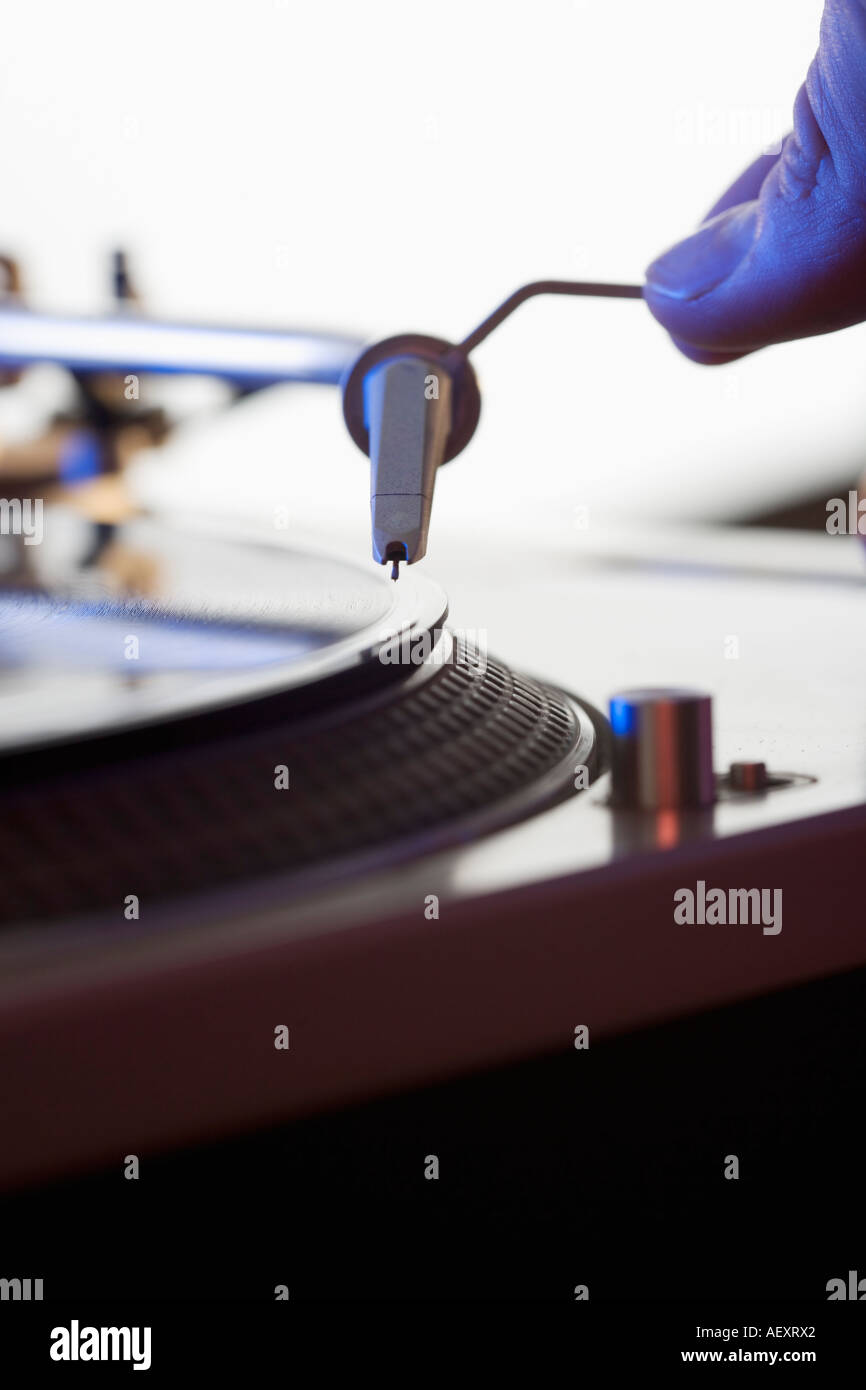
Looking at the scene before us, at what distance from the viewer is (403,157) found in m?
1.52

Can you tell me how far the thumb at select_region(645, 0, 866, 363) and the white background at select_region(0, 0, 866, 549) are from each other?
2.39 ft

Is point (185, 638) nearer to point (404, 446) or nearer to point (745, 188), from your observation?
point (404, 446)

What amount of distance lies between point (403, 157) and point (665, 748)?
4.14 ft

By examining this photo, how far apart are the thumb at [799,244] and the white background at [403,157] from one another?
2.39 ft

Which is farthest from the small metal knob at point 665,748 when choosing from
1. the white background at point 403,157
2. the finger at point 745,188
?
→ the white background at point 403,157

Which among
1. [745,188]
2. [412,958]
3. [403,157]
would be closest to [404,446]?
[412,958]

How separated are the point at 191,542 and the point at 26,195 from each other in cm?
71

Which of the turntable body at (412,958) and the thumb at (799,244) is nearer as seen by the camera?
the turntable body at (412,958)

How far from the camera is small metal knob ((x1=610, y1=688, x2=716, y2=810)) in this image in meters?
0.43

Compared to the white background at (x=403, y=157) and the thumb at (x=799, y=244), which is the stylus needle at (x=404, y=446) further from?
the white background at (x=403, y=157)

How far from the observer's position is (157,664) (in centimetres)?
46

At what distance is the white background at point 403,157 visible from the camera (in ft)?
4.68
